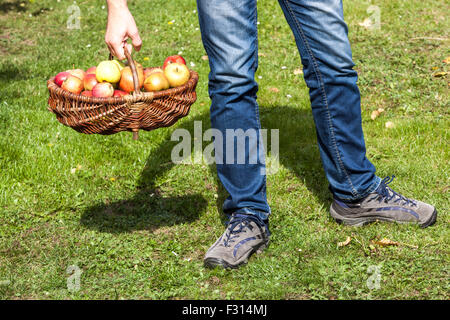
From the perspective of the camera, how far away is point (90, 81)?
286 cm

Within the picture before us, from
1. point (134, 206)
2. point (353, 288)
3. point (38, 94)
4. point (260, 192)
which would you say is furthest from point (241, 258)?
point (38, 94)

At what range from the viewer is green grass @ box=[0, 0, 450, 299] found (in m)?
2.83

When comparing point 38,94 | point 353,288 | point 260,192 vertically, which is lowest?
point 353,288

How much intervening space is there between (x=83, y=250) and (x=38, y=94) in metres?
2.53

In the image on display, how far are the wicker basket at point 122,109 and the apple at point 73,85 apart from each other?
0.17 ft

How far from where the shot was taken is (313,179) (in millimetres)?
3881

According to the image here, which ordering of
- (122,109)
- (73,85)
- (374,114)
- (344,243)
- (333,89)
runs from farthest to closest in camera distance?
(374,114), (344,243), (333,89), (73,85), (122,109)

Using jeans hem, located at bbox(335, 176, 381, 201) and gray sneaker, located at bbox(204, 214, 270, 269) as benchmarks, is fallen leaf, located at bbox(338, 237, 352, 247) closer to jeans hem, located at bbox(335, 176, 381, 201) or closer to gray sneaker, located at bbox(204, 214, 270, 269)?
jeans hem, located at bbox(335, 176, 381, 201)

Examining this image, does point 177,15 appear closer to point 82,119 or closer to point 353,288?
point 82,119

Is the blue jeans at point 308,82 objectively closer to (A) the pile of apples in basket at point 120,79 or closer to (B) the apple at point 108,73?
(A) the pile of apples in basket at point 120,79

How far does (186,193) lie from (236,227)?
922 millimetres

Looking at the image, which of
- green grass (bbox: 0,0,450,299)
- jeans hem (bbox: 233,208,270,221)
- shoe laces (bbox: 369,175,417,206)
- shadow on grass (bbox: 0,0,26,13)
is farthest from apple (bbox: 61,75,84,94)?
shadow on grass (bbox: 0,0,26,13)

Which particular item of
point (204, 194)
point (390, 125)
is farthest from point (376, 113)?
point (204, 194)

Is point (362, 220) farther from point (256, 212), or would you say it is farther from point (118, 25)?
point (118, 25)
